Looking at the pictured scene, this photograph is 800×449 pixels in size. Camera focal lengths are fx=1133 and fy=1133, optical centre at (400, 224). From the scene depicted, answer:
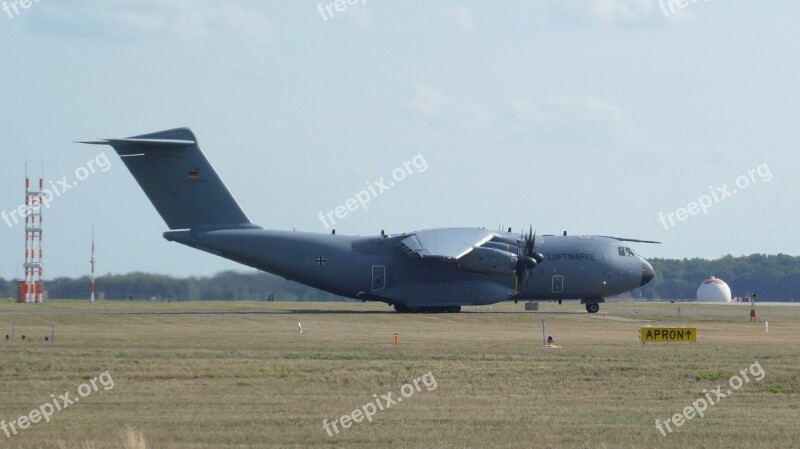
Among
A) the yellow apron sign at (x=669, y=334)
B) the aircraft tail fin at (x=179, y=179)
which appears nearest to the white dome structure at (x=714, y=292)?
the aircraft tail fin at (x=179, y=179)

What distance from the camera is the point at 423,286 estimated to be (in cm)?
5500

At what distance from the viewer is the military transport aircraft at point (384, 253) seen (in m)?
51.9

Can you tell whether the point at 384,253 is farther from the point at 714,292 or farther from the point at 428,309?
the point at 714,292

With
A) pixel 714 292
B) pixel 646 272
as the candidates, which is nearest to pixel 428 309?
pixel 646 272

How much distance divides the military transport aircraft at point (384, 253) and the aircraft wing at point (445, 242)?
5cm

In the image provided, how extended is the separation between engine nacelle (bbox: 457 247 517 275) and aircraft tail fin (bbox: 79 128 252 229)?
11.5 meters

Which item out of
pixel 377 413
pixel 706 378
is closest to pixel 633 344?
pixel 706 378

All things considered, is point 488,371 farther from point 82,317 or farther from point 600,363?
point 82,317

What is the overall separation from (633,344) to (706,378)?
10564 mm

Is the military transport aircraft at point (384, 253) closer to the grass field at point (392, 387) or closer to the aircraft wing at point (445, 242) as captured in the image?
the aircraft wing at point (445, 242)

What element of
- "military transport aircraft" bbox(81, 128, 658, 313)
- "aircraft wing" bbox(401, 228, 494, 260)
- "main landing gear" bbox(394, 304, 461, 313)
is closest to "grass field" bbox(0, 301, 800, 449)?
"aircraft wing" bbox(401, 228, 494, 260)

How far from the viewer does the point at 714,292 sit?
9725cm

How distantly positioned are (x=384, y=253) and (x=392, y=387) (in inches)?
1209

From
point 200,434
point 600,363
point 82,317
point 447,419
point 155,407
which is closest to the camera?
point 200,434
